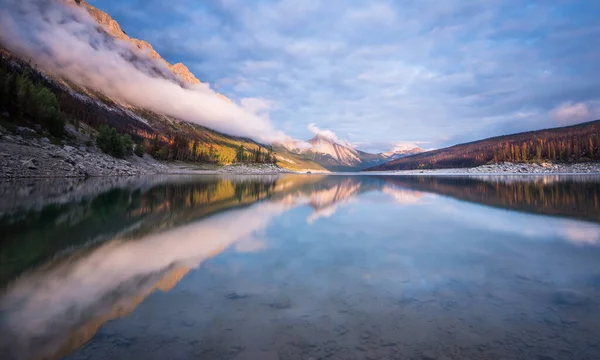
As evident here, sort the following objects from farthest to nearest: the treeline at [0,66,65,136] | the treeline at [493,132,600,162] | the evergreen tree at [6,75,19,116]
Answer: the treeline at [493,132,600,162], the evergreen tree at [6,75,19,116], the treeline at [0,66,65,136]

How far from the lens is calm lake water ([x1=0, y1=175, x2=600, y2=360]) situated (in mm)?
4414

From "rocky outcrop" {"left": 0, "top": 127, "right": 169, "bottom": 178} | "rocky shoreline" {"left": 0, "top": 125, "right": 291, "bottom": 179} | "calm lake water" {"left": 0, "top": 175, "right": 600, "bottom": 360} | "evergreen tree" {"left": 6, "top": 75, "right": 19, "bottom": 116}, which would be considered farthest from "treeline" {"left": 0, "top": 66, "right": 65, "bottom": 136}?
"calm lake water" {"left": 0, "top": 175, "right": 600, "bottom": 360}

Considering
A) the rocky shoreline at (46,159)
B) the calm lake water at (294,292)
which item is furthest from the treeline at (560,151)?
the rocky shoreline at (46,159)

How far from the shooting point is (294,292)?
6520mm

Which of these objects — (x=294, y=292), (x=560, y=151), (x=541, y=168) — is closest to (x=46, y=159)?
(x=294, y=292)

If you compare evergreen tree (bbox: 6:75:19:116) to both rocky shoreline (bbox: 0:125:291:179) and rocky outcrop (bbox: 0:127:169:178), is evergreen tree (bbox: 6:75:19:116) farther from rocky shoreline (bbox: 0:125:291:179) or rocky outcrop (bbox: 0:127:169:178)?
rocky outcrop (bbox: 0:127:169:178)

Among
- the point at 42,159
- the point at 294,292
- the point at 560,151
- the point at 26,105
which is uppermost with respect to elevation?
the point at 26,105

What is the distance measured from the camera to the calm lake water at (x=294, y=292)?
4414mm

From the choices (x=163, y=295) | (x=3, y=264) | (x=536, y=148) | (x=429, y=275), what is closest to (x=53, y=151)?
(x=3, y=264)

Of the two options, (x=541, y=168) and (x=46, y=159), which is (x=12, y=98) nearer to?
(x=46, y=159)

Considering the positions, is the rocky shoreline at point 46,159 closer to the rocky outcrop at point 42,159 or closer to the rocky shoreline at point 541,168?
the rocky outcrop at point 42,159

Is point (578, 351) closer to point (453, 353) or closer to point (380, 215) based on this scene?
point (453, 353)

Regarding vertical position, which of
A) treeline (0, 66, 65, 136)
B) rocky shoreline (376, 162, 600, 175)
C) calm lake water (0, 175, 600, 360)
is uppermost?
treeline (0, 66, 65, 136)

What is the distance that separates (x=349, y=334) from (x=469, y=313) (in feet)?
7.89
